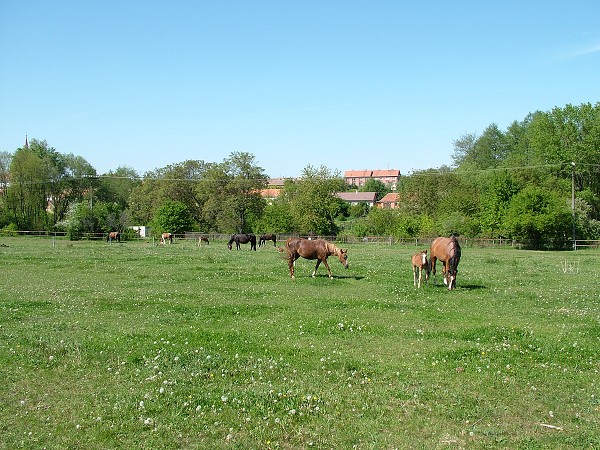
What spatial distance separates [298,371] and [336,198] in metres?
77.5

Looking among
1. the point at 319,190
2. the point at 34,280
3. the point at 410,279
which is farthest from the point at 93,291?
the point at 319,190

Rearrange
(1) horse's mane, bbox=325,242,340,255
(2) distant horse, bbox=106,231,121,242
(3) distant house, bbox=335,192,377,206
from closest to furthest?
(1) horse's mane, bbox=325,242,340,255 → (2) distant horse, bbox=106,231,121,242 → (3) distant house, bbox=335,192,377,206

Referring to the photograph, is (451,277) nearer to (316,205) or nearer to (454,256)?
(454,256)

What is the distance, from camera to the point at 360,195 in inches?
6457

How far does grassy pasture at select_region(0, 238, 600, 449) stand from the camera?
6.91 metres

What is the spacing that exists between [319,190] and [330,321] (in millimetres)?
71724

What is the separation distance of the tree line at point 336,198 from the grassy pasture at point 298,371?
53.3 metres

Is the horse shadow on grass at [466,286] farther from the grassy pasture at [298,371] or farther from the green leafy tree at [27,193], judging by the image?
the green leafy tree at [27,193]

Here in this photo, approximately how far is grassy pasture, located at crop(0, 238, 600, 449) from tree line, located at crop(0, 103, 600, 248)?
53258 millimetres

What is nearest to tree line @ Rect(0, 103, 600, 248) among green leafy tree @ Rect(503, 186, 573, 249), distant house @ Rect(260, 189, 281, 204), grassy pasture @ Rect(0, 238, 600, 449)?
green leafy tree @ Rect(503, 186, 573, 249)

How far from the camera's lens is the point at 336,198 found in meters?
86.4

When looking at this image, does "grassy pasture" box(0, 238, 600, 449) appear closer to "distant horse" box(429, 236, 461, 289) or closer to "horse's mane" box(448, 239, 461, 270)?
"distant horse" box(429, 236, 461, 289)

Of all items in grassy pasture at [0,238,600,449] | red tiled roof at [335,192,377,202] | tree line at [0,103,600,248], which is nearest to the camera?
grassy pasture at [0,238,600,449]

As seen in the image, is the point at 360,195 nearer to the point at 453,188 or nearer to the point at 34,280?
the point at 453,188
